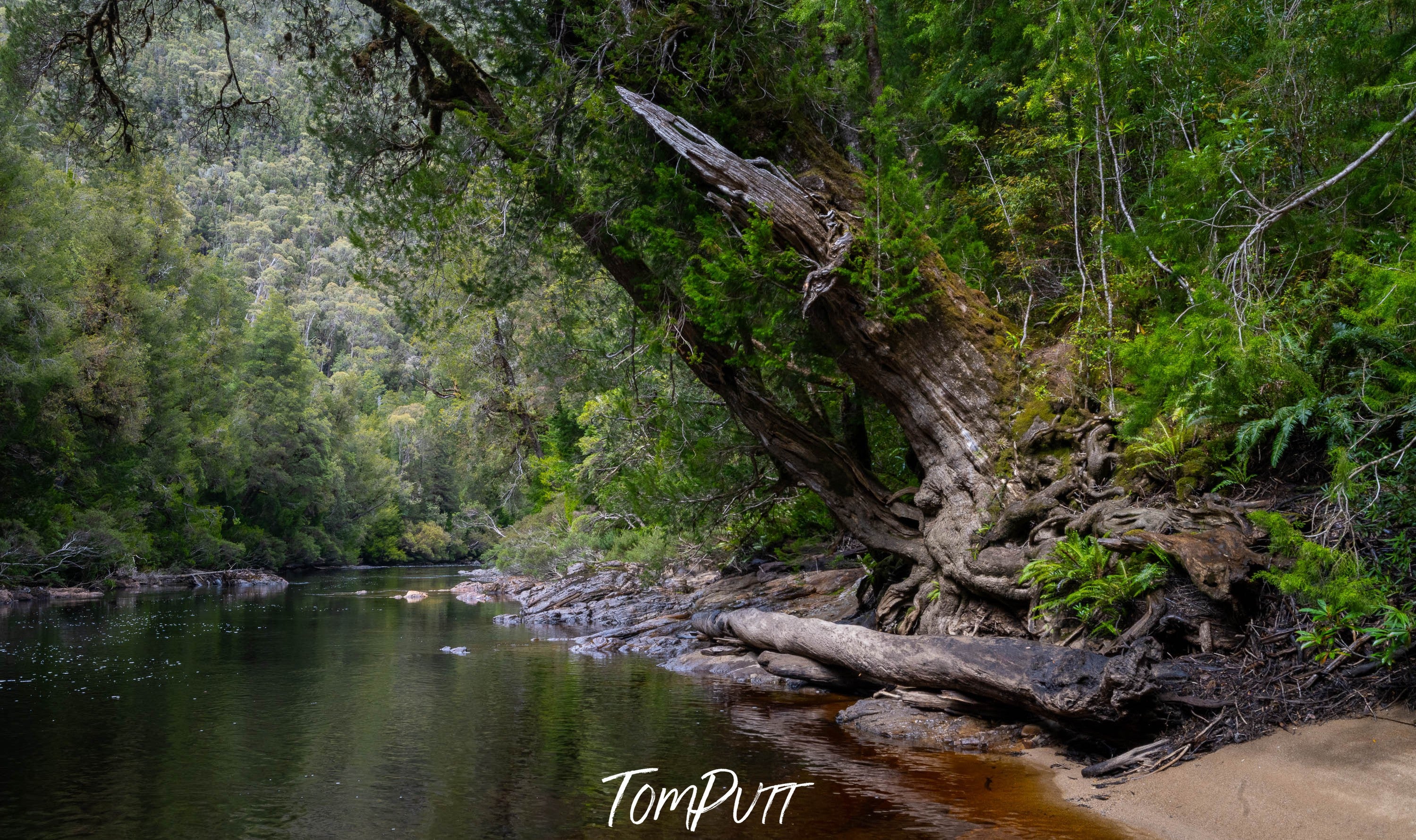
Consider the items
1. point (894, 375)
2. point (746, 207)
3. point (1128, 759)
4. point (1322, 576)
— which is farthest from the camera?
point (894, 375)

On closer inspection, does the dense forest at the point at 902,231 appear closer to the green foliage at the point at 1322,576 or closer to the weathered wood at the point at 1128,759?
the green foliage at the point at 1322,576

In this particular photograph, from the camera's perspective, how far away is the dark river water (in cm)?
602

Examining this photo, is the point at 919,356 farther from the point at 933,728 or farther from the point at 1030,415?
the point at 933,728

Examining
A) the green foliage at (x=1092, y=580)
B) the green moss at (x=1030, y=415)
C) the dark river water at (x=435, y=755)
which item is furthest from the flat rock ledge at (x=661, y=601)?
the green foliage at (x=1092, y=580)

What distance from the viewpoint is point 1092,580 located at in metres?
7.33

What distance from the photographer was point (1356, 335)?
6180mm

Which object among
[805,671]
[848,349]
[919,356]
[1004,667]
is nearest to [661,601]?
[805,671]

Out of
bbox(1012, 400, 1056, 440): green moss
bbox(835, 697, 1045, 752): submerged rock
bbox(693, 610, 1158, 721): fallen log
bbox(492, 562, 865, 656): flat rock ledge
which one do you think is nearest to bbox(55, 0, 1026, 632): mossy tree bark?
bbox(1012, 400, 1056, 440): green moss

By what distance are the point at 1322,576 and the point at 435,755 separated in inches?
277

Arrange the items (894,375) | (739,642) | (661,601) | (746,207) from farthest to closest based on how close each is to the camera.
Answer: (661,601) < (739,642) < (894,375) < (746,207)

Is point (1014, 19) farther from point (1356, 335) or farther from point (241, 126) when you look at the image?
point (241, 126)

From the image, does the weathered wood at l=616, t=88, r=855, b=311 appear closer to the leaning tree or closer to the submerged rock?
the leaning tree

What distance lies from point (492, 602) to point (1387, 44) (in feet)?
84.2

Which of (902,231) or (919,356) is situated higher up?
(902,231)
